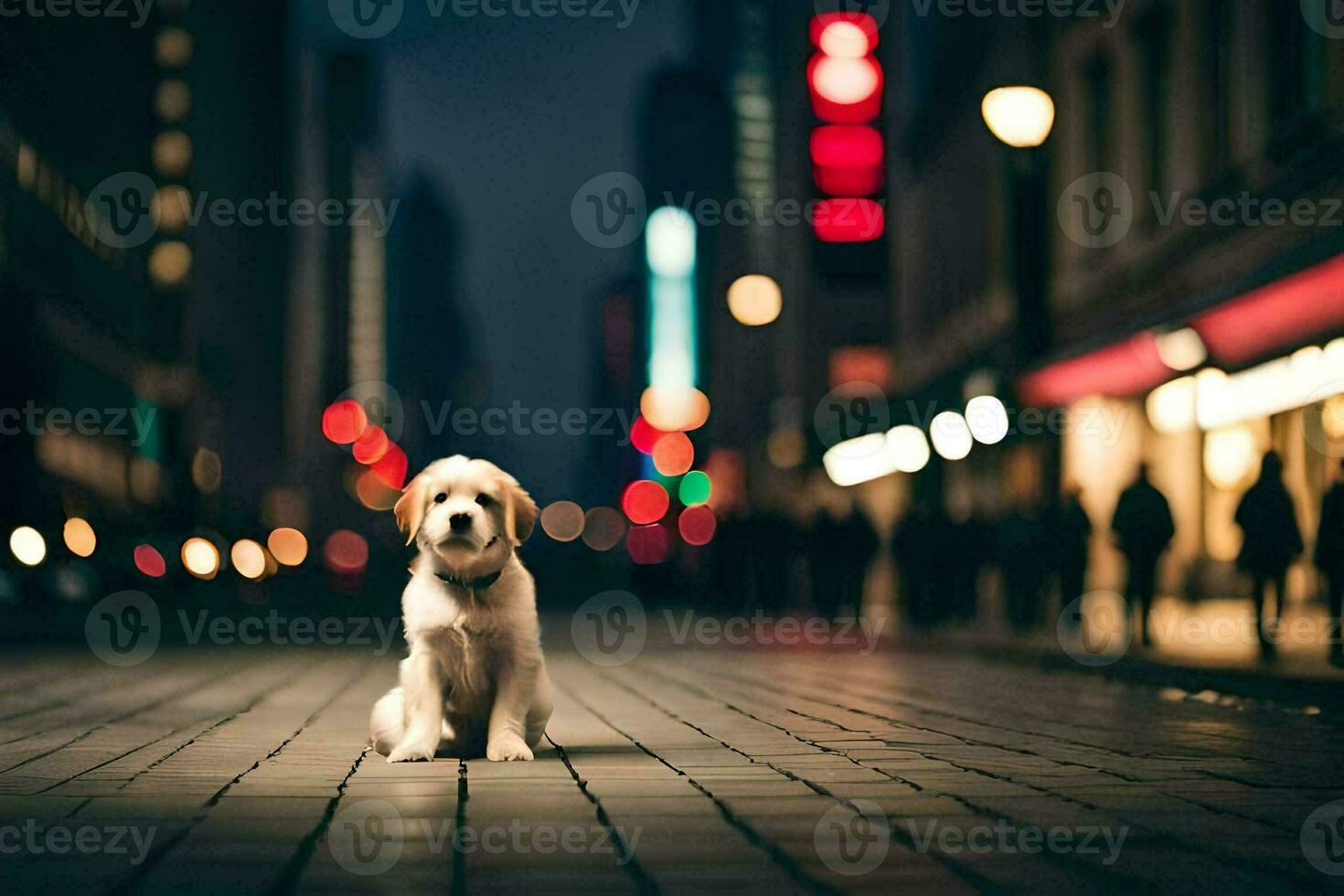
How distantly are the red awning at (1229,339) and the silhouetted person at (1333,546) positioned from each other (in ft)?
10.1

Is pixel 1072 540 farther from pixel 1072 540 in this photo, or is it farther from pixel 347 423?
pixel 347 423

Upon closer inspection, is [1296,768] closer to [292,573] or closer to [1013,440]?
[1013,440]

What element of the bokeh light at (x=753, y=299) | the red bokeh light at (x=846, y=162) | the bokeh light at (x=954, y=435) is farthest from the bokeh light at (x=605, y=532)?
the bokeh light at (x=954, y=435)

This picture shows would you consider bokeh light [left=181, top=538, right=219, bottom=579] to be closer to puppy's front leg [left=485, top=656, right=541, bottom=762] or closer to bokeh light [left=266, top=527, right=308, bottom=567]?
puppy's front leg [left=485, top=656, right=541, bottom=762]

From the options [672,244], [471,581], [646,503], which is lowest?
[471,581]

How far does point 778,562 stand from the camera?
3388 centimetres

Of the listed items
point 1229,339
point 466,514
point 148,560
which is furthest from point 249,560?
point 466,514

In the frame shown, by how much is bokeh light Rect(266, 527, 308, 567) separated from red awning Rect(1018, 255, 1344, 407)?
202 ft

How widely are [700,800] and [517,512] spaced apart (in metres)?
1.57

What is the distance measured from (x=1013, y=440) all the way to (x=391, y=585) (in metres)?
28.8

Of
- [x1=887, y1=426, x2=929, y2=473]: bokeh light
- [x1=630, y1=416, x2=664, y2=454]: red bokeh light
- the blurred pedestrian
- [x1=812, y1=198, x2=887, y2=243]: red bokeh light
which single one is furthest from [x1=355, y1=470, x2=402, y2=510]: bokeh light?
the blurred pedestrian

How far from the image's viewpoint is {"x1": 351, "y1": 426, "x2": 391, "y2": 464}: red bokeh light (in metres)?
145

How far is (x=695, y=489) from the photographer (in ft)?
319

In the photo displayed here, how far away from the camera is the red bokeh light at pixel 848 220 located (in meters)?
43.3
